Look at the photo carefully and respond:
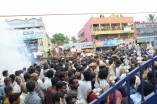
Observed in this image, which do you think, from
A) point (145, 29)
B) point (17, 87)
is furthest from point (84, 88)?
point (145, 29)

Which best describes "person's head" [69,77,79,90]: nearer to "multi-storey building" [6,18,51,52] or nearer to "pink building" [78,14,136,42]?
"multi-storey building" [6,18,51,52]

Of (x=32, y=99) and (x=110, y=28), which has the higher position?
(x=110, y=28)

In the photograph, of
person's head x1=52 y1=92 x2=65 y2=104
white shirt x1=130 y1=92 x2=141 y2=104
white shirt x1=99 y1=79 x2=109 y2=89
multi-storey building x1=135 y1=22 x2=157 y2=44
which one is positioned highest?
multi-storey building x1=135 y1=22 x2=157 y2=44

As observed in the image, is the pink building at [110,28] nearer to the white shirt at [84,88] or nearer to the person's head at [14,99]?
the white shirt at [84,88]

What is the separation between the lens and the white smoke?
52.3 feet

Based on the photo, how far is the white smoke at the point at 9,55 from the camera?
15.9 m

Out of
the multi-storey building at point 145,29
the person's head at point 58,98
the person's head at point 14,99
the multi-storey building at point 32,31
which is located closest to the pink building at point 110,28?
the multi-storey building at point 145,29

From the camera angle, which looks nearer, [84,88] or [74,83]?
[84,88]

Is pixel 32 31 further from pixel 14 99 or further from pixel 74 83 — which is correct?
pixel 14 99

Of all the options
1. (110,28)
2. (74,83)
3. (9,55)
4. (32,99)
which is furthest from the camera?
(110,28)

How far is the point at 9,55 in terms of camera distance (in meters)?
16.6

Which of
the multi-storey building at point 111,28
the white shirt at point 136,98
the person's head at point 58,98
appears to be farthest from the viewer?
the multi-storey building at point 111,28

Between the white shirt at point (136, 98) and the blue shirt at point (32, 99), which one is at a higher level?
the white shirt at point (136, 98)

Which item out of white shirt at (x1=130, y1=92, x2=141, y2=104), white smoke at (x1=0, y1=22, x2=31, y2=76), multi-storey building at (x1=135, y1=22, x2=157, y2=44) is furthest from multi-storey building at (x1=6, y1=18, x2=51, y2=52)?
white shirt at (x1=130, y1=92, x2=141, y2=104)
